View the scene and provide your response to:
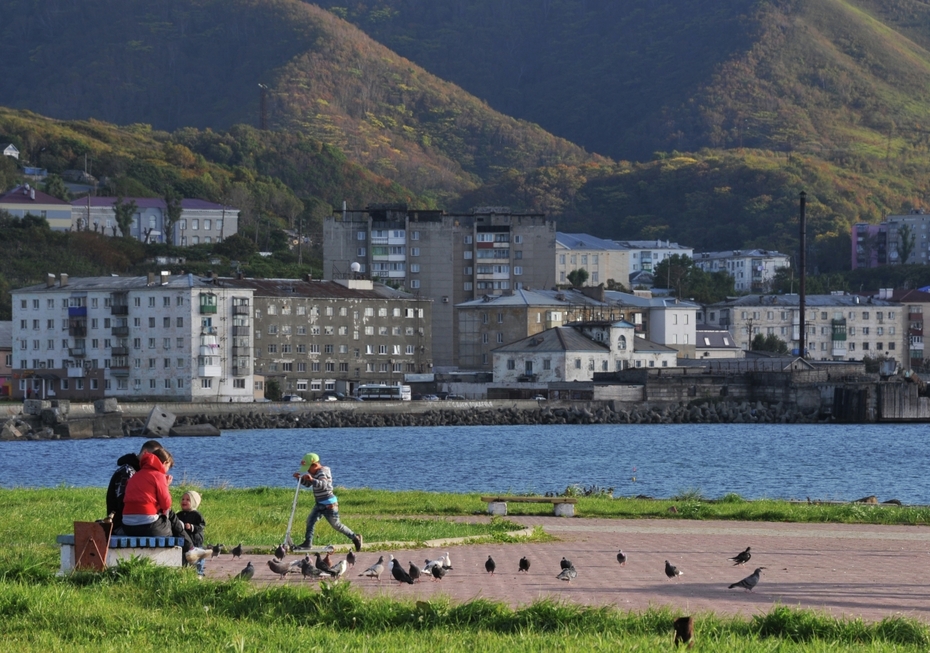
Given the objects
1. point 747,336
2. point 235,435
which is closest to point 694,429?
point 235,435

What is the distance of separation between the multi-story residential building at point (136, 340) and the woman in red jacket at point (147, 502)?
86552 millimetres

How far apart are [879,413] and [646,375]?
613 inches

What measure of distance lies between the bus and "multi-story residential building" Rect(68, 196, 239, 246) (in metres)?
57.8

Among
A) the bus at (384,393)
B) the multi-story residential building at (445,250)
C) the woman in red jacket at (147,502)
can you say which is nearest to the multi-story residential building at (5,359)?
the bus at (384,393)

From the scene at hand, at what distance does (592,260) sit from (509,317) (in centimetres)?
6359

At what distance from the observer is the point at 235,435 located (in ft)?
284

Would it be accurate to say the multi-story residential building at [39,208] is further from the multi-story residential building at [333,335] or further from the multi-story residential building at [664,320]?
the multi-story residential building at [664,320]

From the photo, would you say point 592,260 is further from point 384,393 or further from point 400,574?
point 400,574

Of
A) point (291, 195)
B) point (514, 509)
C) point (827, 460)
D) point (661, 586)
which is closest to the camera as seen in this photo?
point (661, 586)

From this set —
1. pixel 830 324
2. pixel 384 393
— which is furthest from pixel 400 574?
pixel 830 324

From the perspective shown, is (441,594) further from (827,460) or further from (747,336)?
(747,336)

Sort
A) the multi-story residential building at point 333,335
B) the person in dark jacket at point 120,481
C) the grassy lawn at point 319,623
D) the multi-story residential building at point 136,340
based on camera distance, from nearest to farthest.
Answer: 1. the grassy lawn at point 319,623
2. the person in dark jacket at point 120,481
3. the multi-story residential building at point 136,340
4. the multi-story residential building at point 333,335

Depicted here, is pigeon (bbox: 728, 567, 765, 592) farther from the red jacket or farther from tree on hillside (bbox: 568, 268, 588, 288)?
tree on hillside (bbox: 568, 268, 588, 288)

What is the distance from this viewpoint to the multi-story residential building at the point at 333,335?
365 ft
